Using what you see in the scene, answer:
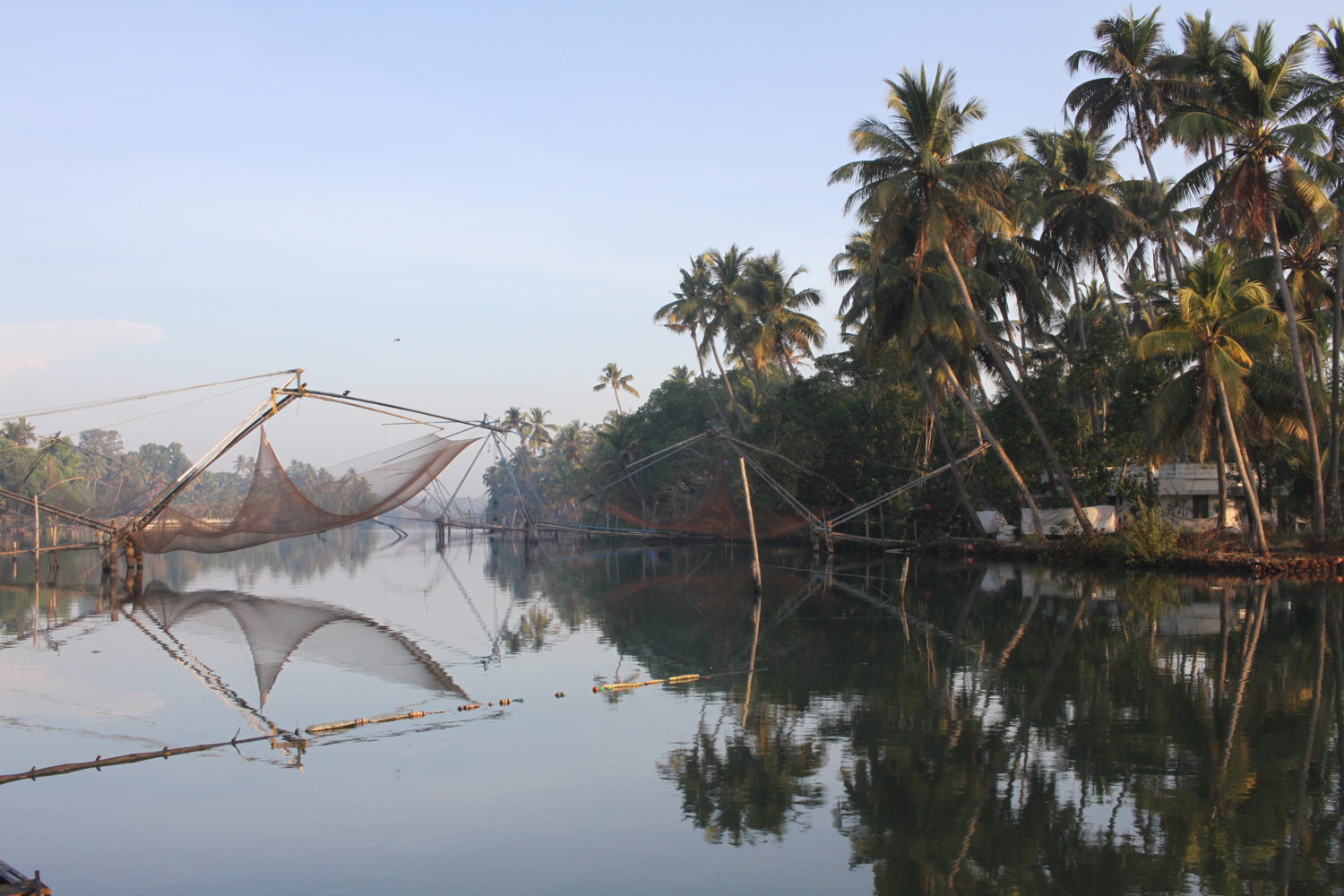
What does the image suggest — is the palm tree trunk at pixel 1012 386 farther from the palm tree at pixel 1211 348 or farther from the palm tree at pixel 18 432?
the palm tree at pixel 18 432

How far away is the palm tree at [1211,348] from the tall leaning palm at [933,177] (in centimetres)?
364

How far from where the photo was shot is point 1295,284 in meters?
23.8

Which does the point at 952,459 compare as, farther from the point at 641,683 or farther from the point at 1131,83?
the point at 641,683

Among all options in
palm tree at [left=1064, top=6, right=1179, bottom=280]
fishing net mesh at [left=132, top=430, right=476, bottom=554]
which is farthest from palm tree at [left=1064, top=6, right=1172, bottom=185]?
fishing net mesh at [left=132, top=430, right=476, bottom=554]

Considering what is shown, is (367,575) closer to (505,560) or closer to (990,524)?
(505,560)

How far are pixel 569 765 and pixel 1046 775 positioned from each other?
3.62m

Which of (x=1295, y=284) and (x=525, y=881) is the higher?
(x=1295, y=284)

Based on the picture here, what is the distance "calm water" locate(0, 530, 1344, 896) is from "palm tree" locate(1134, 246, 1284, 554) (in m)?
4.79

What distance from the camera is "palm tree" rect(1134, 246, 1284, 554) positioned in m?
20.8

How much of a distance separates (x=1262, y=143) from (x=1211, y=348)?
13.2 ft

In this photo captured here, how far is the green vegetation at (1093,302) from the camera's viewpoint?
2128 centimetres

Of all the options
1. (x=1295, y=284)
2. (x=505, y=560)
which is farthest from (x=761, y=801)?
(x=505, y=560)

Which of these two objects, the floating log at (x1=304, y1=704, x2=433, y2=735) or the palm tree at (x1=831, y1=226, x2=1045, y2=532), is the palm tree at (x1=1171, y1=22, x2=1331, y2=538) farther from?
the floating log at (x1=304, y1=704, x2=433, y2=735)

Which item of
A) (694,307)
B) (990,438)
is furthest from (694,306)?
(990,438)
